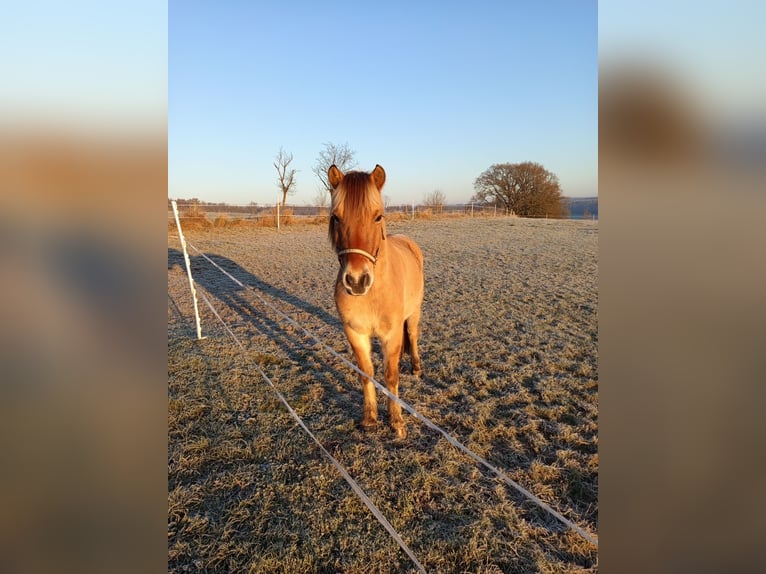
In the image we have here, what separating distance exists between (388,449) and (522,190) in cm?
3290

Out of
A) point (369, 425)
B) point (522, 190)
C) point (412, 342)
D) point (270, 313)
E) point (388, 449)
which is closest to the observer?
point (388, 449)

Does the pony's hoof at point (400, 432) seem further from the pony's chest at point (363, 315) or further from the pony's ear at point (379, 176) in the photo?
the pony's ear at point (379, 176)

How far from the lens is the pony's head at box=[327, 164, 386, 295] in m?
2.36

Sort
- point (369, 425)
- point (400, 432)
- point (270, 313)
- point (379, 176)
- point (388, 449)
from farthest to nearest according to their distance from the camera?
point (270, 313), point (369, 425), point (400, 432), point (388, 449), point (379, 176)

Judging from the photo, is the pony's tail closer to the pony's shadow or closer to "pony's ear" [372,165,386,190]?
the pony's shadow

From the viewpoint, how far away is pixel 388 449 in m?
2.91

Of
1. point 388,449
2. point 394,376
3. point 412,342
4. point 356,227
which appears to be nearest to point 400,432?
point 388,449

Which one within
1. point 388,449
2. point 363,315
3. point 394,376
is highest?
point 363,315

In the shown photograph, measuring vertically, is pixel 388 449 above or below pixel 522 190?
below

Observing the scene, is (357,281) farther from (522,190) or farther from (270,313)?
(522,190)

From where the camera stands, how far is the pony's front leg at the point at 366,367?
10.0ft

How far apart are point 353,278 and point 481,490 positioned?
5.34 feet
